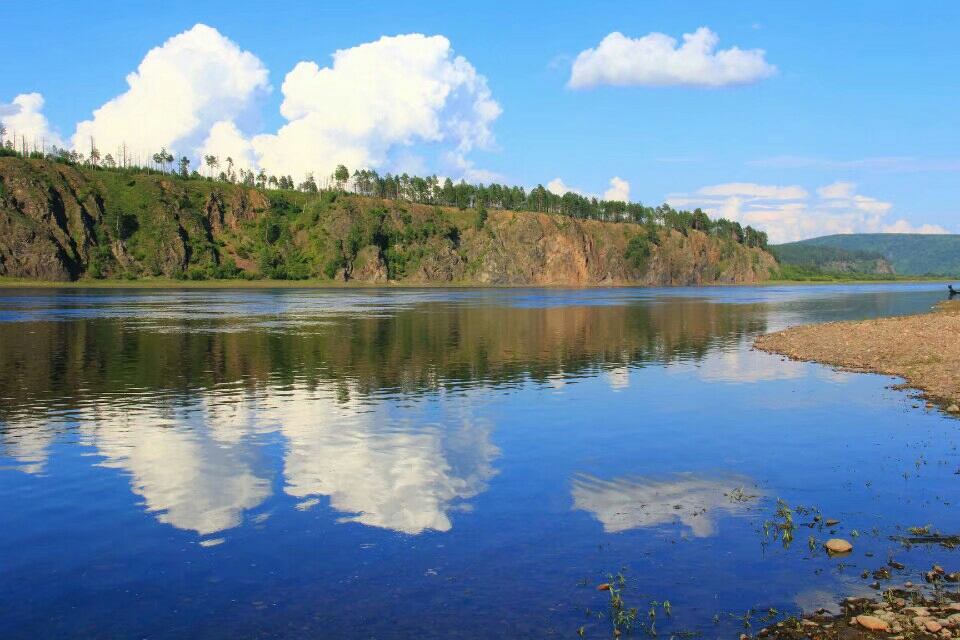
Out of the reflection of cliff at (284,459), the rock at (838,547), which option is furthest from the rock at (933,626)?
the reflection of cliff at (284,459)

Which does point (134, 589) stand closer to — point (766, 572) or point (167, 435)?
point (766, 572)

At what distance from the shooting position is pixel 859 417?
29844mm

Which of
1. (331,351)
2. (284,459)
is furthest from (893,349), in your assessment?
(284,459)

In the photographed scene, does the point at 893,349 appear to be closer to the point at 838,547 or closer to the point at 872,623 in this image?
the point at 838,547

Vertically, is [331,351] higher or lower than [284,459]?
higher

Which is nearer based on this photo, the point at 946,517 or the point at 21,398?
the point at 946,517

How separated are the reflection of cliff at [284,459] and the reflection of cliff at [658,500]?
3261mm

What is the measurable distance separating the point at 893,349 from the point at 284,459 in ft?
135

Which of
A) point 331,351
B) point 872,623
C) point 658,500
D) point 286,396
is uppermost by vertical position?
point 331,351

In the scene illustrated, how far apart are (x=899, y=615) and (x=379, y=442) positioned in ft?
55.5

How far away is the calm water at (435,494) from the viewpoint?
13.3 metres

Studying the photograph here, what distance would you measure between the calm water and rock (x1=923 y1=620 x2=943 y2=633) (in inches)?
71.6

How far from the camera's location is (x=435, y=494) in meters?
20.0

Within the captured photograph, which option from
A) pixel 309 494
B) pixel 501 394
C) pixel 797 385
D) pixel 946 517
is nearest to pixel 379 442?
pixel 309 494
